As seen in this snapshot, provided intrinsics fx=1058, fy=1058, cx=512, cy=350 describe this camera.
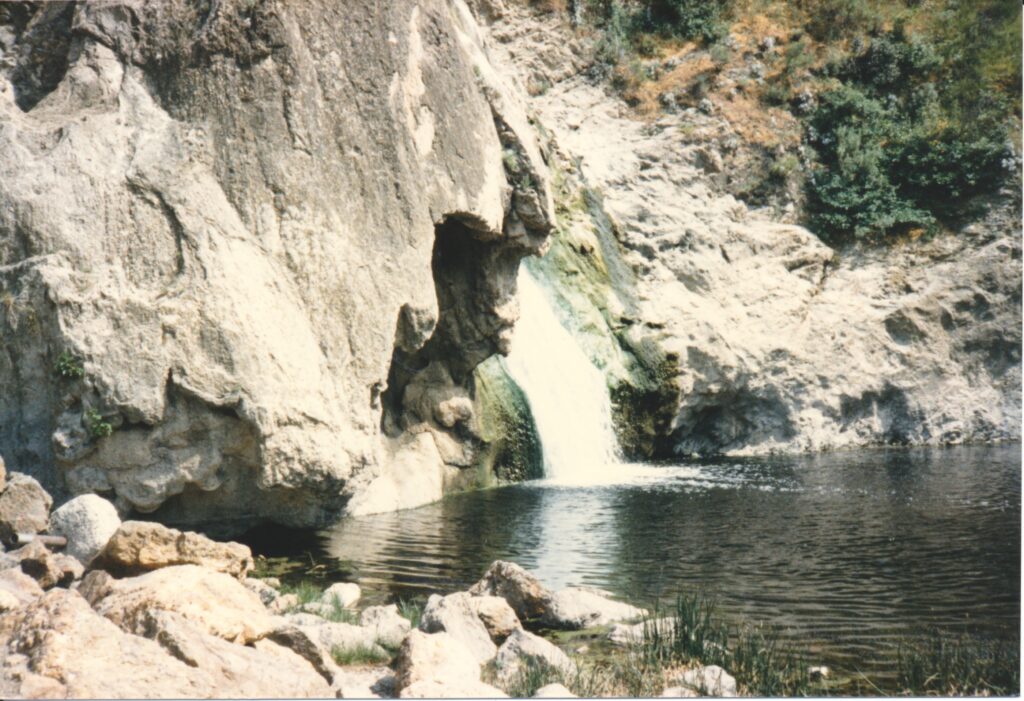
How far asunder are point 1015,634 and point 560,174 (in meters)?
20.1

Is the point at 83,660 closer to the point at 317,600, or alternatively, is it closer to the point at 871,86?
the point at 317,600

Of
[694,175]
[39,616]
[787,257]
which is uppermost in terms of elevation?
[694,175]

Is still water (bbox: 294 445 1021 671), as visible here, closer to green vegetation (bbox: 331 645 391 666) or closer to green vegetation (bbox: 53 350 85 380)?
green vegetation (bbox: 331 645 391 666)

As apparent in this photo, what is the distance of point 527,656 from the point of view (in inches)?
342

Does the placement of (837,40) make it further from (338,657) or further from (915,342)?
(338,657)

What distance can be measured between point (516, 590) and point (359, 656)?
97.1 inches

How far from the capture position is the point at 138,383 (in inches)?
544

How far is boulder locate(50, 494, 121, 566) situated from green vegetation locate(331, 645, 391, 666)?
13.1ft

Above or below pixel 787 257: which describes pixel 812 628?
below

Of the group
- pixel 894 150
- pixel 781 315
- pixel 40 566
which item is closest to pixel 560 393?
pixel 781 315

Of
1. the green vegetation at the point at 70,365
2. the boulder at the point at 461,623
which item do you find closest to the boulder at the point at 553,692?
the boulder at the point at 461,623

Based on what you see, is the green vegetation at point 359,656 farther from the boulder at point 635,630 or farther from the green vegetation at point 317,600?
the boulder at point 635,630

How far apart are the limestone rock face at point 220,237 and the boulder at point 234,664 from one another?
23.4 feet

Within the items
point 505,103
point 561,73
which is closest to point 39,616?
point 505,103
